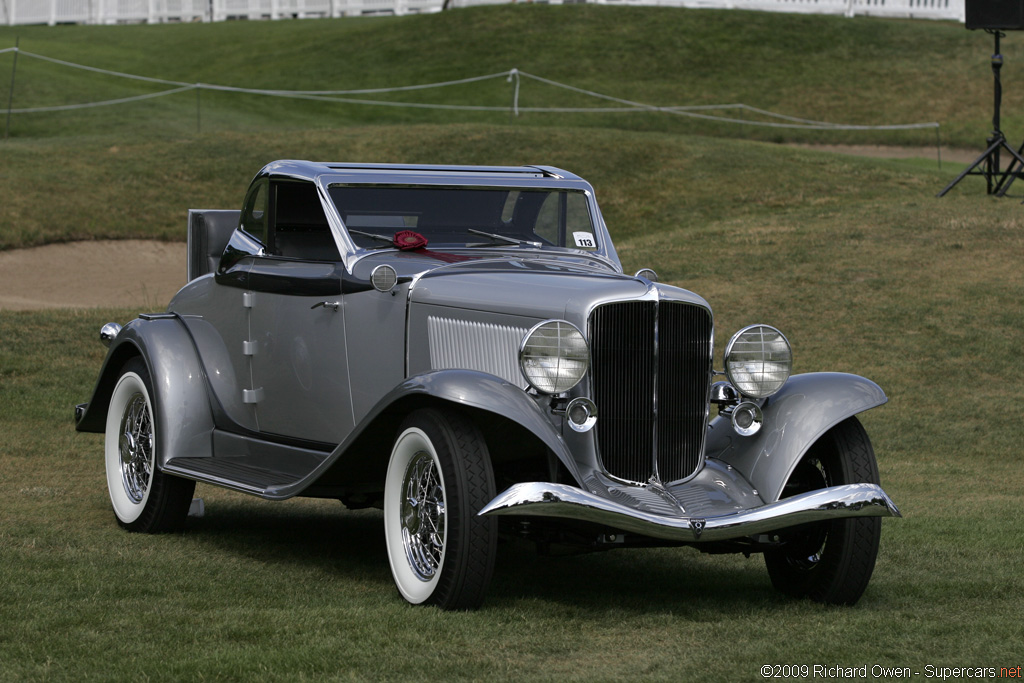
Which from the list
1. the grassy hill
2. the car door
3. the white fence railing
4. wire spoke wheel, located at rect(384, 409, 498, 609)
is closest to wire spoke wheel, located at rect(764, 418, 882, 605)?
wire spoke wheel, located at rect(384, 409, 498, 609)

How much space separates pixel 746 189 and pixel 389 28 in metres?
20.4

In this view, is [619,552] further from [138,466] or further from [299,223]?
[138,466]

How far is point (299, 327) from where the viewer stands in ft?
20.1

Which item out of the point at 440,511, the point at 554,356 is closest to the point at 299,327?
the point at 440,511

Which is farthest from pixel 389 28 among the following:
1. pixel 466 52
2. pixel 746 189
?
pixel 746 189

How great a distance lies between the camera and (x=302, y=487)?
547 cm

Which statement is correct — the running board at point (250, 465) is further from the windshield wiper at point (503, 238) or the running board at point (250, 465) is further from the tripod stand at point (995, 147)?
the tripod stand at point (995, 147)

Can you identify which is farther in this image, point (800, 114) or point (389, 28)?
point (389, 28)

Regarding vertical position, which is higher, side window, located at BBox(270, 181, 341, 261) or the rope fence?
the rope fence

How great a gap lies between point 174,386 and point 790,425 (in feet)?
10.7

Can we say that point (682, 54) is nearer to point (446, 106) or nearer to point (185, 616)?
point (446, 106)

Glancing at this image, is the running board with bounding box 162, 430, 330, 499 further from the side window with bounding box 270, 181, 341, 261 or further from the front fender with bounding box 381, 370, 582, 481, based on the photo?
the front fender with bounding box 381, 370, 582, 481

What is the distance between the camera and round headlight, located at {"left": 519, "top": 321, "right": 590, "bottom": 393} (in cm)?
477

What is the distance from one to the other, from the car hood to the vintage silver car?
13mm
